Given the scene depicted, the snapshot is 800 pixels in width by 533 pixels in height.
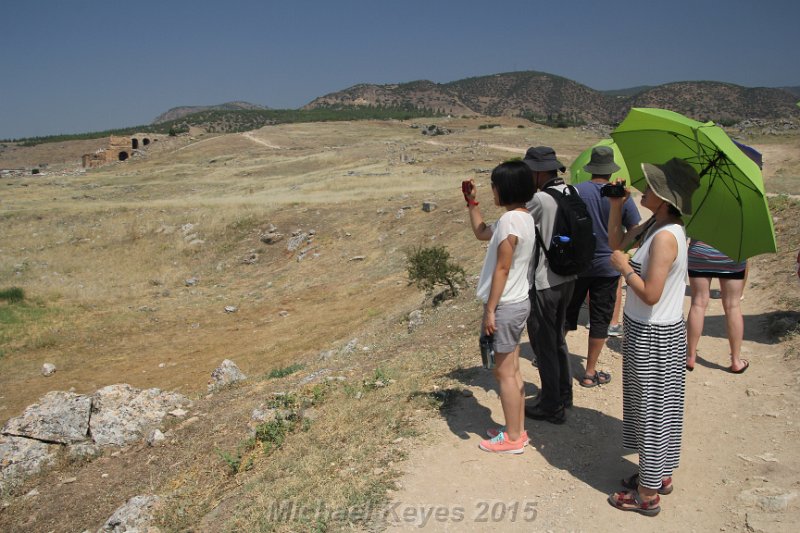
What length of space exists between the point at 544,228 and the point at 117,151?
60.6 metres

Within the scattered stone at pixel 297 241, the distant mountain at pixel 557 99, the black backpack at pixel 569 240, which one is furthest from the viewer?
the distant mountain at pixel 557 99

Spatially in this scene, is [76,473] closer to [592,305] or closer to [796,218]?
[592,305]

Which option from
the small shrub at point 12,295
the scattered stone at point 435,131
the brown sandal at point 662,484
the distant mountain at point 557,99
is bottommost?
the small shrub at point 12,295

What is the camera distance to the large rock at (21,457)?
6.07 metres

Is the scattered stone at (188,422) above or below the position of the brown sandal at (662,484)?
below

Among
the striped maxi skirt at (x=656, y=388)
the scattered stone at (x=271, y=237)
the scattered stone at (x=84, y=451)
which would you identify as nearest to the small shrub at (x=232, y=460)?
the scattered stone at (x=84, y=451)

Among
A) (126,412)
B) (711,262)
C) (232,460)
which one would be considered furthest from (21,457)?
(711,262)

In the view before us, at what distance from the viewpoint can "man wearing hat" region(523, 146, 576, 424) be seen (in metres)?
3.66

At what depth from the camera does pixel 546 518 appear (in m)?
3.28

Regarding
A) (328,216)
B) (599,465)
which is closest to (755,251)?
(599,465)

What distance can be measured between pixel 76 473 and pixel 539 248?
5.56 metres

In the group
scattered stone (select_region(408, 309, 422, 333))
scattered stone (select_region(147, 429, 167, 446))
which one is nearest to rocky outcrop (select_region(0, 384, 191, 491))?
scattered stone (select_region(147, 429, 167, 446))

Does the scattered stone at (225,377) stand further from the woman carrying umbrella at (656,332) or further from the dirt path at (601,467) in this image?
the woman carrying umbrella at (656,332)

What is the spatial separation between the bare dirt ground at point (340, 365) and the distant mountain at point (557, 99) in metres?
73.5
